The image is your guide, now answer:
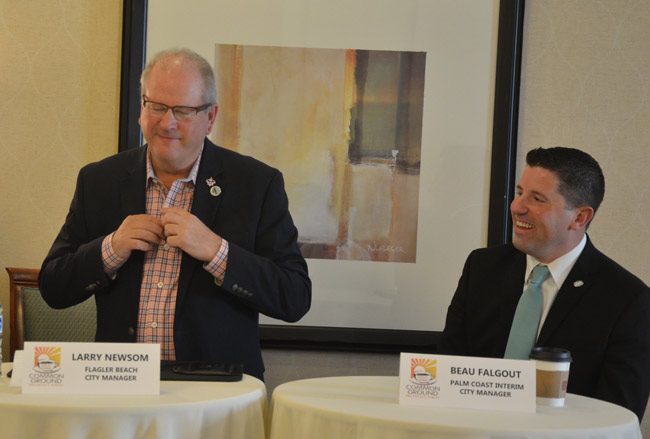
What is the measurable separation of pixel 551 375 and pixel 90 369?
3.79 ft

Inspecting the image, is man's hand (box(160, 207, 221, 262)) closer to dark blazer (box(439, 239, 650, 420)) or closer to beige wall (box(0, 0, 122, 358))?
dark blazer (box(439, 239, 650, 420))

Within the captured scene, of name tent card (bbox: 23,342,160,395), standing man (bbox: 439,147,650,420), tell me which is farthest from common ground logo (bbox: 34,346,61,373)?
standing man (bbox: 439,147,650,420)

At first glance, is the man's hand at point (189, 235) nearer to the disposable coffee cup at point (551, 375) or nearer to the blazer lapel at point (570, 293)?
the disposable coffee cup at point (551, 375)

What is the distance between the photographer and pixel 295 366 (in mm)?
4020

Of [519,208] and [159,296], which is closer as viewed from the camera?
[159,296]

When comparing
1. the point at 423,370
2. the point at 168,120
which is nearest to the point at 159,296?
the point at 168,120

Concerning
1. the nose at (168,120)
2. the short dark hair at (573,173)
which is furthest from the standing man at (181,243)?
the short dark hair at (573,173)

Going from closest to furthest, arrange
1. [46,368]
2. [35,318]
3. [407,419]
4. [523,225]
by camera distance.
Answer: [407,419]
[46,368]
[523,225]
[35,318]

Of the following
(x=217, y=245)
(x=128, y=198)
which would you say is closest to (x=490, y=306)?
(x=217, y=245)

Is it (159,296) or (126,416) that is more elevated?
(159,296)

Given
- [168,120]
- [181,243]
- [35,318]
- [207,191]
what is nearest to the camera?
[181,243]

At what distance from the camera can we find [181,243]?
2.78 meters

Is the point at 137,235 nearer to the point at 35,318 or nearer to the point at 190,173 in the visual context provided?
the point at 190,173

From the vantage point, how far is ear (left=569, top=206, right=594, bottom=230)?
3.20 m
